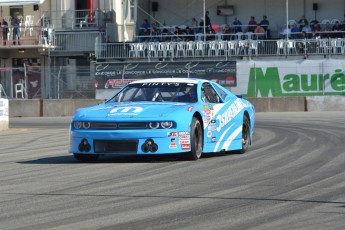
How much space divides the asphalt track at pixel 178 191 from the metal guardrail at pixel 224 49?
23.0m

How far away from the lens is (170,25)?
4466 cm

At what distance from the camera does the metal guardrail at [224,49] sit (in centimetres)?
3756

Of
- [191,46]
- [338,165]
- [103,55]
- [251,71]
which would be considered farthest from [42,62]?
[338,165]

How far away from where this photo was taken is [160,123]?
1220 cm

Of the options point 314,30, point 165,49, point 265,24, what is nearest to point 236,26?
point 265,24

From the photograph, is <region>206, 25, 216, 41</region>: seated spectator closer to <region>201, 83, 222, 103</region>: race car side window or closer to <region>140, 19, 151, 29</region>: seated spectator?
<region>140, 19, 151, 29</region>: seated spectator

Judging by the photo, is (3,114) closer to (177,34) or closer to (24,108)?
(24,108)

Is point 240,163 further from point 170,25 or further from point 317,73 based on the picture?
point 170,25

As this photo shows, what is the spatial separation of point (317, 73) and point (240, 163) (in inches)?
955

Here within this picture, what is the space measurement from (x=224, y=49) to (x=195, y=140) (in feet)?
86.1

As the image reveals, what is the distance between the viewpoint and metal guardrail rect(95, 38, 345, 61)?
37.6m

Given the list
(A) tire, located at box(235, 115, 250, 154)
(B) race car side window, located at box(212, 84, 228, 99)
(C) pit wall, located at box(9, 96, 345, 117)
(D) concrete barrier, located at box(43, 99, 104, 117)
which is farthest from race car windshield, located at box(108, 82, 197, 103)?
(D) concrete barrier, located at box(43, 99, 104, 117)

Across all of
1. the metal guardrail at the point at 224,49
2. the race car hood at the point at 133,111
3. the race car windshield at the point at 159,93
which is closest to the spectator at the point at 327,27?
the metal guardrail at the point at 224,49

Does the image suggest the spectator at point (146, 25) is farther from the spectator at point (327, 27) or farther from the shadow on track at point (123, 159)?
the shadow on track at point (123, 159)
